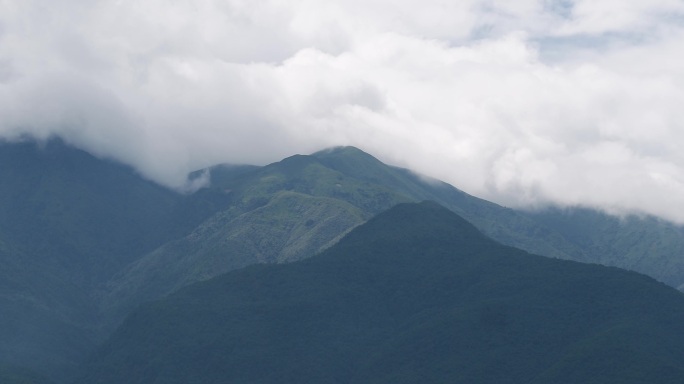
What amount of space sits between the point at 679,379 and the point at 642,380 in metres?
6.23

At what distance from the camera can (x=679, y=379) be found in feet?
647

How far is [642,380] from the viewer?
200 m
